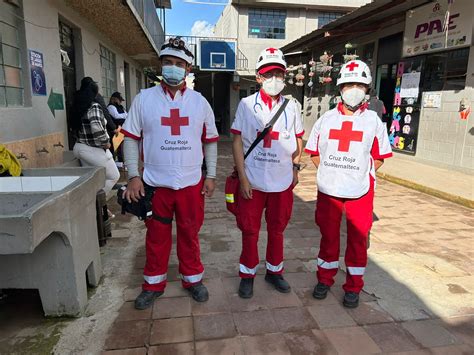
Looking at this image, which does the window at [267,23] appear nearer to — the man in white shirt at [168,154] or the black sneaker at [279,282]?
the man in white shirt at [168,154]

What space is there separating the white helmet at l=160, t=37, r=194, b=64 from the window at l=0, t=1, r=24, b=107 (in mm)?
2423

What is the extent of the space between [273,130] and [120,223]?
2.75 metres

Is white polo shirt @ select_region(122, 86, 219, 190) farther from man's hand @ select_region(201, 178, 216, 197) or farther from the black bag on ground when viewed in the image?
man's hand @ select_region(201, 178, 216, 197)

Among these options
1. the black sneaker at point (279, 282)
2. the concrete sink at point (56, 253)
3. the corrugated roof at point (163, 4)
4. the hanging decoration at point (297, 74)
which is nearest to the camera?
the concrete sink at point (56, 253)

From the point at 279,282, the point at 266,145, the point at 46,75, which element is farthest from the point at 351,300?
the point at 46,75

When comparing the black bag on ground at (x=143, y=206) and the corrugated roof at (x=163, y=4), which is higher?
the corrugated roof at (x=163, y=4)

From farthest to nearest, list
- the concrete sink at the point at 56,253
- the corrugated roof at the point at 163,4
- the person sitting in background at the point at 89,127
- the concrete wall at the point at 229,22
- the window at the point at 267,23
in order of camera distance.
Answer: the window at the point at 267,23
the corrugated roof at the point at 163,4
the concrete wall at the point at 229,22
the person sitting in background at the point at 89,127
the concrete sink at the point at 56,253

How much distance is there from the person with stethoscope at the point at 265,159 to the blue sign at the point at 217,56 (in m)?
14.7

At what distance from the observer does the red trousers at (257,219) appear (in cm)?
285

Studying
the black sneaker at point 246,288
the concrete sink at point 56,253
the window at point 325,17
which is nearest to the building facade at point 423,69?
the black sneaker at point 246,288

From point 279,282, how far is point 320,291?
0.34 metres

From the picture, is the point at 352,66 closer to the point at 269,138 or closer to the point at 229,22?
the point at 269,138

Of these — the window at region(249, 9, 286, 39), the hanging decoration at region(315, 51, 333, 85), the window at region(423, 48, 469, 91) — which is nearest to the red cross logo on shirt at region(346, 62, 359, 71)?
the window at region(423, 48, 469, 91)

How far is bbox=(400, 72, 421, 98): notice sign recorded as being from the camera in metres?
8.30
